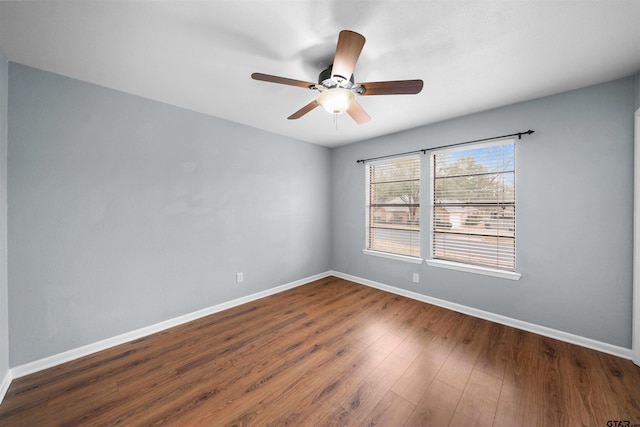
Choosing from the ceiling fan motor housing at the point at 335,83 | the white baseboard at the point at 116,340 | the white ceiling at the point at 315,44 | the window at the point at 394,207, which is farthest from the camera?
the window at the point at 394,207

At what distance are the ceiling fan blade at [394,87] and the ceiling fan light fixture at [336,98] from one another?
130mm

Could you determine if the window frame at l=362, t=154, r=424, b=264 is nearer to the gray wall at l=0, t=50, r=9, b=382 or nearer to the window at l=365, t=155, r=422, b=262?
the window at l=365, t=155, r=422, b=262

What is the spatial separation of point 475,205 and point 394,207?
1.14m

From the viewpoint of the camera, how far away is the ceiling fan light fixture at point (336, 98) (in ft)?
5.62

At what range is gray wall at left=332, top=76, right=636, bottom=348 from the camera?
7.00 ft

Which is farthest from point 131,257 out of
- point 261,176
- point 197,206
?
point 261,176

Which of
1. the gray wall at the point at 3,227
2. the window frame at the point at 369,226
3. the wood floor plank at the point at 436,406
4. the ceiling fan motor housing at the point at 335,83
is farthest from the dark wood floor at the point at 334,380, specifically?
the ceiling fan motor housing at the point at 335,83

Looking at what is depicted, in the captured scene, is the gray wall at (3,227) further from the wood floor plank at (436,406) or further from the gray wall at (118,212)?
the wood floor plank at (436,406)

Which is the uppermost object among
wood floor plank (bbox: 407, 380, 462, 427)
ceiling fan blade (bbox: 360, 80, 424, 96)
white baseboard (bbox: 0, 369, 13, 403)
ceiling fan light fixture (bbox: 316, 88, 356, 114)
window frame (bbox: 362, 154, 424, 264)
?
ceiling fan blade (bbox: 360, 80, 424, 96)

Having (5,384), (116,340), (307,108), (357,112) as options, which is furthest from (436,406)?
(5,384)

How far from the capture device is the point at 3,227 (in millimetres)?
1790

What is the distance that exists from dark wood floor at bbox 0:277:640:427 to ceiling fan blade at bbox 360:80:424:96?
220cm

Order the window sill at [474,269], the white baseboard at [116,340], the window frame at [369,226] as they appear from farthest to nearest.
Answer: the window frame at [369,226]
the window sill at [474,269]
the white baseboard at [116,340]

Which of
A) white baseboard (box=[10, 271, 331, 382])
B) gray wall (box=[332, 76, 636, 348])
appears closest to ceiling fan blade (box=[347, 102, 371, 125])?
gray wall (box=[332, 76, 636, 348])
